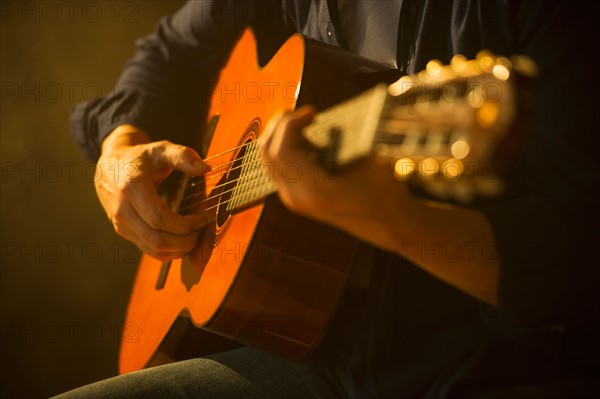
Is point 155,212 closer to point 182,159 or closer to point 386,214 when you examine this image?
point 182,159

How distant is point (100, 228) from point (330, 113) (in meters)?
1.33

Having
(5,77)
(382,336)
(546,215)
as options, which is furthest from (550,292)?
(5,77)

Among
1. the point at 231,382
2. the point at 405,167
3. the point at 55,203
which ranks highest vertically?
the point at 405,167

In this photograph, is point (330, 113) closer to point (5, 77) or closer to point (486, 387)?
point (486, 387)

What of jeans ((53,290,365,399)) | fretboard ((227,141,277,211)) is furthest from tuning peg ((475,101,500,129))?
jeans ((53,290,365,399))

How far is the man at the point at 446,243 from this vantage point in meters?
0.63

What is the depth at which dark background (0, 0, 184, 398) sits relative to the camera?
5.38 ft

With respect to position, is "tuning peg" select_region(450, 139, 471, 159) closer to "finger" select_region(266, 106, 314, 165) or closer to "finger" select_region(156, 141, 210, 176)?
"finger" select_region(266, 106, 314, 165)

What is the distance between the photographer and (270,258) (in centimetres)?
80

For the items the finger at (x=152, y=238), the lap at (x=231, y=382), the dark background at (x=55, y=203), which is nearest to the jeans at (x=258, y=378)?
the lap at (x=231, y=382)

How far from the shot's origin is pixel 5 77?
163 cm

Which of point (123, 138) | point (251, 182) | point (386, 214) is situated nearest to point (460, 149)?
point (386, 214)

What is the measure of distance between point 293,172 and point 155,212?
1.64 ft

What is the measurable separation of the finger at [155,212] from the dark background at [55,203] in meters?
0.75
